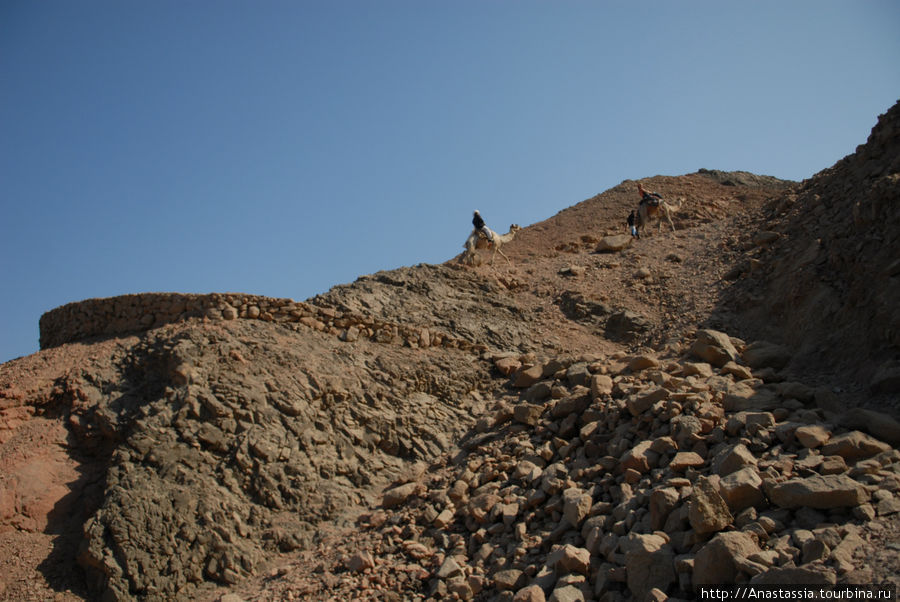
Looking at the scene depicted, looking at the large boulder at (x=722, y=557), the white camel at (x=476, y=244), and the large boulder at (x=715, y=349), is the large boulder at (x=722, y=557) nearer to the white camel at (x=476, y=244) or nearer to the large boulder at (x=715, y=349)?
the large boulder at (x=715, y=349)

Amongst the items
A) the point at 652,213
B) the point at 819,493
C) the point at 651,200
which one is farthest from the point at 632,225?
the point at 819,493

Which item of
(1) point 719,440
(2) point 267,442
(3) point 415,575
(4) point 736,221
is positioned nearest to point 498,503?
(3) point 415,575

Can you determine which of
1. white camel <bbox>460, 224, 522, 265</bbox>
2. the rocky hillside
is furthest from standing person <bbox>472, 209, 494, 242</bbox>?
the rocky hillside

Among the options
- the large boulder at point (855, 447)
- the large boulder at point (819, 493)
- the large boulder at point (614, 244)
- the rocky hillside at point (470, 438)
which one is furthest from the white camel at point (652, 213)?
the large boulder at point (819, 493)

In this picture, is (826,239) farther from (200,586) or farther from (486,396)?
(200,586)

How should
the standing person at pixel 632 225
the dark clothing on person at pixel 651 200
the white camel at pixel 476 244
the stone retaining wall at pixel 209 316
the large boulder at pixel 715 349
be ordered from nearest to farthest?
the large boulder at pixel 715 349 → the stone retaining wall at pixel 209 316 → the white camel at pixel 476 244 → the dark clothing on person at pixel 651 200 → the standing person at pixel 632 225

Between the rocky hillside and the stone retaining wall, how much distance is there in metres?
0.04

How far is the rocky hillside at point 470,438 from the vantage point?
17.3 ft

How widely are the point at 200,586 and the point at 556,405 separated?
452cm

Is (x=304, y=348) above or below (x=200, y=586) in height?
above

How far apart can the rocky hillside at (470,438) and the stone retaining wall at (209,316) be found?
0.04 meters

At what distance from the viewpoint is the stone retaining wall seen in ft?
33.2

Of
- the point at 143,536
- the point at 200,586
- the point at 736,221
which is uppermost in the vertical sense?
the point at 736,221

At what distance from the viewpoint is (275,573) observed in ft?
23.3
